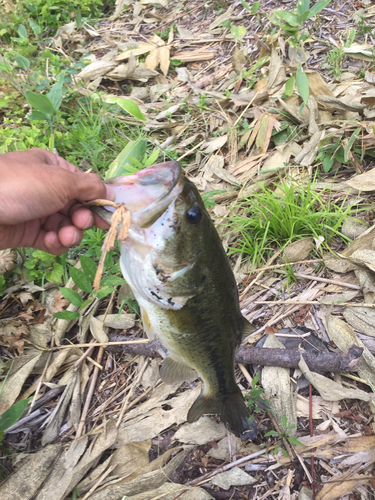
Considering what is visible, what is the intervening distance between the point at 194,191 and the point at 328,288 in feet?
5.11

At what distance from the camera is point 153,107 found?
4.68 m

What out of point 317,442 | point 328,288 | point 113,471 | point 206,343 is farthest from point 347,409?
point 113,471

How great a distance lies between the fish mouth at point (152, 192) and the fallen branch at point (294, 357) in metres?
1.25

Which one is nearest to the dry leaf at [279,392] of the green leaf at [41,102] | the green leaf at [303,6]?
the green leaf at [41,102]

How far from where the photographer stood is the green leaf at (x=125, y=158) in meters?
3.16

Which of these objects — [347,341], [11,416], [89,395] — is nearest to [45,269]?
[89,395]

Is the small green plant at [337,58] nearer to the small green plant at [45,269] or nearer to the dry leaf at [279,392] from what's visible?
the dry leaf at [279,392]

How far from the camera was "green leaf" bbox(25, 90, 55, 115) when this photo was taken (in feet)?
9.72

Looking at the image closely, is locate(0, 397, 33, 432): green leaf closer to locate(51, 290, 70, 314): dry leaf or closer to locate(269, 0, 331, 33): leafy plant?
locate(51, 290, 70, 314): dry leaf

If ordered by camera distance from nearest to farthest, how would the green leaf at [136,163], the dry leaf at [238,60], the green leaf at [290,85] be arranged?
the green leaf at [136,163] < the green leaf at [290,85] < the dry leaf at [238,60]

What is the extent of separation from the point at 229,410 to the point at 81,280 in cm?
131

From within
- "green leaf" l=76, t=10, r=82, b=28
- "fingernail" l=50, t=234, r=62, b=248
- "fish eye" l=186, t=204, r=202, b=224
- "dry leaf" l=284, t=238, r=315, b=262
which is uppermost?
"green leaf" l=76, t=10, r=82, b=28

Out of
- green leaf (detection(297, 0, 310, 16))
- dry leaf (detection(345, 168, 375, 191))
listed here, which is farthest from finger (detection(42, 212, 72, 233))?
green leaf (detection(297, 0, 310, 16))

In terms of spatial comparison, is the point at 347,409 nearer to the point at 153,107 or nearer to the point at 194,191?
the point at 194,191
